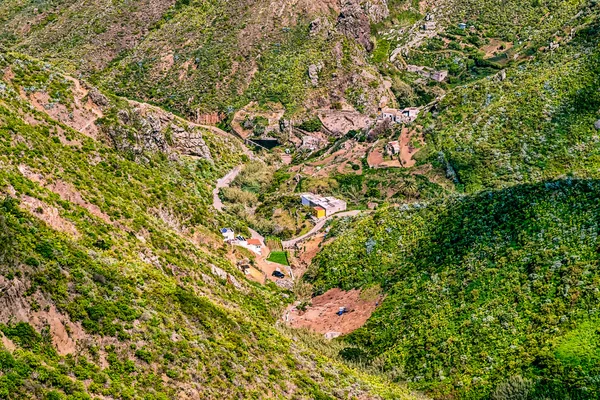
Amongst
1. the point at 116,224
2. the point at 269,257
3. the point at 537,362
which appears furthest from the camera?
the point at 269,257

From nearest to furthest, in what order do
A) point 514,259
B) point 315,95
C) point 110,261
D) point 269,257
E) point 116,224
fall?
1. point 110,261
2. point 116,224
3. point 514,259
4. point 269,257
5. point 315,95

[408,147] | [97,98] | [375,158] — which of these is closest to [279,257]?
[97,98]

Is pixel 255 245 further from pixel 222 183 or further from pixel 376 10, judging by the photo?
pixel 376 10

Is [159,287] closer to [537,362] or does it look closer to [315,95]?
[537,362]

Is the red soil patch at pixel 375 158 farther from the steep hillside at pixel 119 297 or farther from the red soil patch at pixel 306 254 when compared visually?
the steep hillside at pixel 119 297

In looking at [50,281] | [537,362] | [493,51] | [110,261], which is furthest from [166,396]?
[493,51]

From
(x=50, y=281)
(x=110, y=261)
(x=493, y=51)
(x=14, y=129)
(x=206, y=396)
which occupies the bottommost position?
(x=493, y=51)
